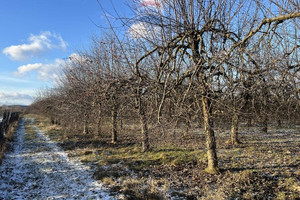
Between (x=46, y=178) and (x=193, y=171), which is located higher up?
(x=193, y=171)

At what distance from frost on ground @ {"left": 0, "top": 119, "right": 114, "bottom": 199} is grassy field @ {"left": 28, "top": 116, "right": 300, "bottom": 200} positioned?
0.48 metres

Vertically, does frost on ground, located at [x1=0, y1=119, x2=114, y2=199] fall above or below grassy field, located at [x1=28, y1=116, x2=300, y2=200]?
below

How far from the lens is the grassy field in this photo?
4.72 metres

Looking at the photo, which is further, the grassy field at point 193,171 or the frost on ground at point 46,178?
the frost on ground at point 46,178

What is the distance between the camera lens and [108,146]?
423 inches

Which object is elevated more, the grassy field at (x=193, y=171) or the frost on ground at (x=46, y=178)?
the grassy field at (x=193, y=171)

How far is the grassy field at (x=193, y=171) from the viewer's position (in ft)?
15.5

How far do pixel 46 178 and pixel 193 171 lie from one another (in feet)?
15.8

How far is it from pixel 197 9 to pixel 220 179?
4.44 meters

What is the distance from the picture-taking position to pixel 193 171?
20.5ft

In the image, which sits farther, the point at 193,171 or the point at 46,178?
the point at 46,178

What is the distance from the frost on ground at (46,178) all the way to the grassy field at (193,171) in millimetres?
476

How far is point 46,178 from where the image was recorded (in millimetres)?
6480

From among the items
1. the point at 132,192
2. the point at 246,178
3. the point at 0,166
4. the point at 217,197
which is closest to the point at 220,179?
the point at 246,178
